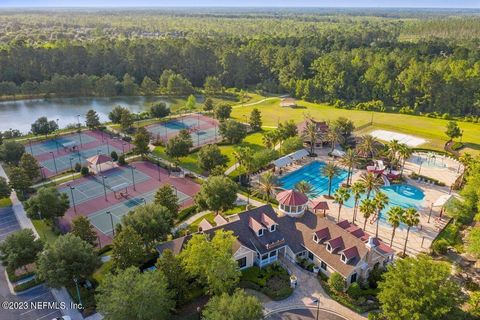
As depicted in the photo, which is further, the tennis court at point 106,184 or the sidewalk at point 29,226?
the tennis court at point 106,184

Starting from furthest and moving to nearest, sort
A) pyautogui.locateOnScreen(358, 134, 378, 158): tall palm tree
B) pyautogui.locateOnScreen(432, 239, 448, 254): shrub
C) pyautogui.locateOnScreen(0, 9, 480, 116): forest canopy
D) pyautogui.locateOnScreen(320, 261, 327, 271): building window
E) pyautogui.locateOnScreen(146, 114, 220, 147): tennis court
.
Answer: pyautogui.locateOnScreen(0, 9, 480, 116): forest canopy, pyautogui.locateOnScreen(146, 114, 220, 147): tennis court, pyautogui.locateOnScreen(358, 134, 378, 158): tall palm tree, pyautogui.locateOnScreen(432, 239, 448, 254): shrub, pyautogui.locateOnScreen(320, 261, 327, 271): building window

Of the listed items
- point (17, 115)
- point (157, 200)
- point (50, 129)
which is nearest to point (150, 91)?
point (17, 115)

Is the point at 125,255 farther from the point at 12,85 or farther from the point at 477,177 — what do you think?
the point at 12,85

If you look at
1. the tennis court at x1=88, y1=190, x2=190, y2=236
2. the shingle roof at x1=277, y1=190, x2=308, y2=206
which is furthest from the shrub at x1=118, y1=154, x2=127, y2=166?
the shingle roof at x1=277, y1=190, x2=308, y2=206

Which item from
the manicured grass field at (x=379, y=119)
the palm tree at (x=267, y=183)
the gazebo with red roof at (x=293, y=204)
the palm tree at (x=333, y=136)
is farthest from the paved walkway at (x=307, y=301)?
the manicured grass field at (x=379, y=119)

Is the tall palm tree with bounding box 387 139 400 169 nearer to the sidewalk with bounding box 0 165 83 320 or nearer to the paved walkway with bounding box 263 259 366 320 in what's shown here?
the paved walkway with bounding box 263 259 366 320

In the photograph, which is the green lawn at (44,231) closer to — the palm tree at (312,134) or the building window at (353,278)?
the building window at (353,278)

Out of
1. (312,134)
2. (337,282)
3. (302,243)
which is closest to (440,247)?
(337,282)
